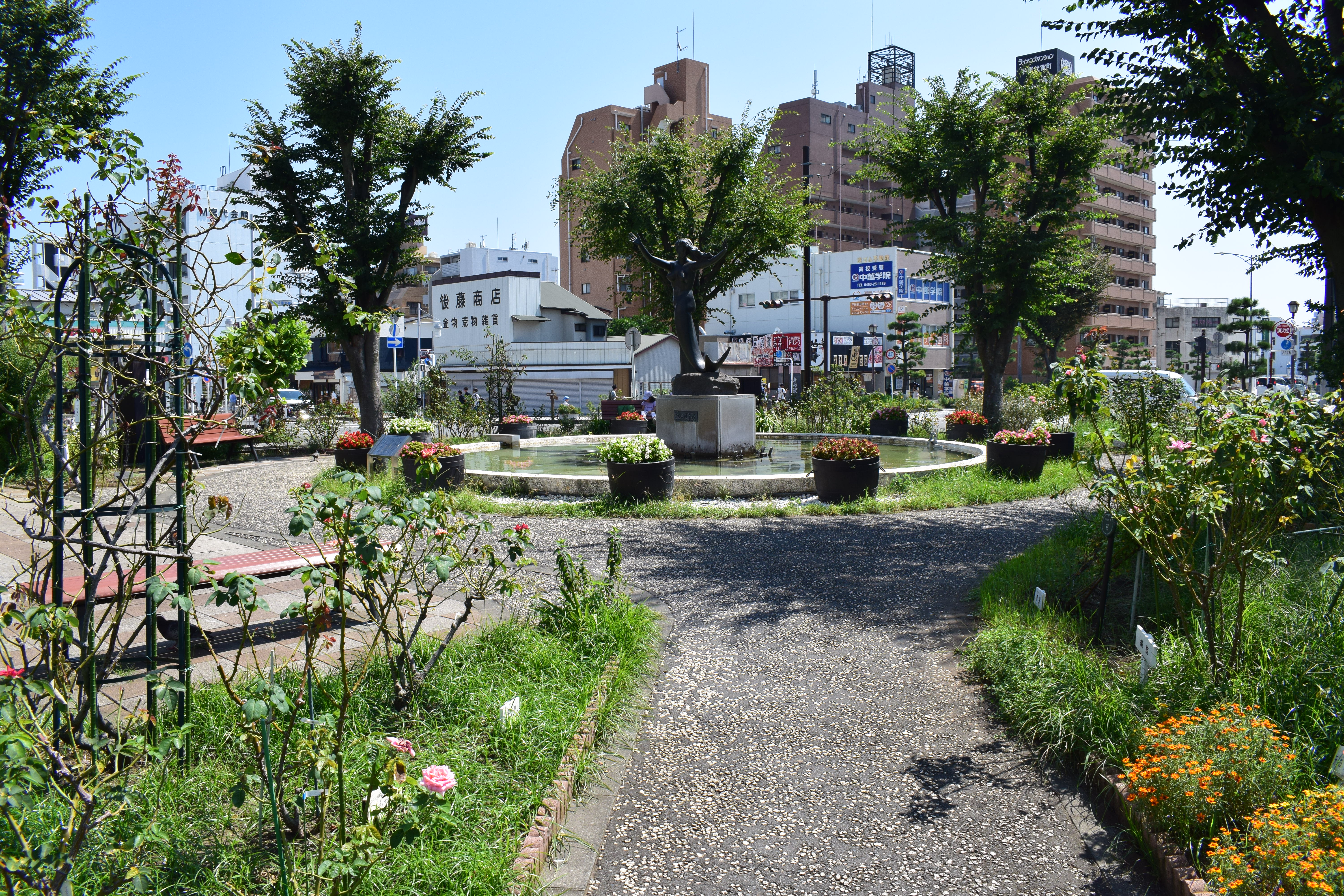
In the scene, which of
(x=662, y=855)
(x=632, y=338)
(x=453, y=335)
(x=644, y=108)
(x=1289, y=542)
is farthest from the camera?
(x=644, y=108)

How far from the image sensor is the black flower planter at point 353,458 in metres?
13.6

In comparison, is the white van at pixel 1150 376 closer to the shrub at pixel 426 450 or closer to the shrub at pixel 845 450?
the shrub at pixel 845 450

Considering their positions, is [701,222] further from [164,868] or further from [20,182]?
[164,868]

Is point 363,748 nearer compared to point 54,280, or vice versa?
point 363,748

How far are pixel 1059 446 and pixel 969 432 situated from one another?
426cm

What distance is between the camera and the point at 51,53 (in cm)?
1285

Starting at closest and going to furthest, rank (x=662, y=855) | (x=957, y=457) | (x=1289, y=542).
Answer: (x=662, y=855) < (x=1289, y=542) < (x=957, y=457)

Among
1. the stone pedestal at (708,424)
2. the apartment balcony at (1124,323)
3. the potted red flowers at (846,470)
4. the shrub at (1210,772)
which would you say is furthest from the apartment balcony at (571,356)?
the shrub at (1210,772)

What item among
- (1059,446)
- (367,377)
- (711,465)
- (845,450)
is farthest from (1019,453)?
(367,377)

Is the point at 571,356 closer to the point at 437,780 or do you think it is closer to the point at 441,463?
the point at 441,463

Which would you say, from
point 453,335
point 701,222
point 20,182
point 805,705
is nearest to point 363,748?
point 805,705

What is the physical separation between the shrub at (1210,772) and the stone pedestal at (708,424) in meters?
12.2

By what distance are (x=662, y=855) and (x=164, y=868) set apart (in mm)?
1649

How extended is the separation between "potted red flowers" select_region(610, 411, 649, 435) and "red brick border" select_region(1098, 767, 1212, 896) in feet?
57.9
